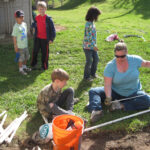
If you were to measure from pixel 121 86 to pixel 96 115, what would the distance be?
0.78 meters

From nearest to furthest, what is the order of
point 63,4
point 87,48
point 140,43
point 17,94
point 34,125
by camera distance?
point 34,125 < point 17,94 < point 87,48 < point 140,43 < point 63,4

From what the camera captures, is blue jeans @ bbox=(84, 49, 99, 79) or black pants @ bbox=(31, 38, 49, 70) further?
black pants @ bbox=(31, 38, 49, 70)

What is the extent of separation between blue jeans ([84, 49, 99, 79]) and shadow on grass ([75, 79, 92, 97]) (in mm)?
166

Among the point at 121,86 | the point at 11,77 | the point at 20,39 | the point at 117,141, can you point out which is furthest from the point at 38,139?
the point at 20,39

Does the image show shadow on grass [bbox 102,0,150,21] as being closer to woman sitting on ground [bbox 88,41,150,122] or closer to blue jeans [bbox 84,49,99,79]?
blue jeans [bbox 84,49,99,79]

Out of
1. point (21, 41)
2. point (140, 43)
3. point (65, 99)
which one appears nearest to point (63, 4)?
point (140, 43)

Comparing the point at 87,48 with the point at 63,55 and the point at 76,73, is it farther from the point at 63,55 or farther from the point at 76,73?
the point at 63,55

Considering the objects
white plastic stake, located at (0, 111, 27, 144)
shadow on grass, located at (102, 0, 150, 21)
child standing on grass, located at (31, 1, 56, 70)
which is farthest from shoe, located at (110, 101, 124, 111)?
shadow on grass, located at (102, 0, 150, 21)

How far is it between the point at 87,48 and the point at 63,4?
2494cm

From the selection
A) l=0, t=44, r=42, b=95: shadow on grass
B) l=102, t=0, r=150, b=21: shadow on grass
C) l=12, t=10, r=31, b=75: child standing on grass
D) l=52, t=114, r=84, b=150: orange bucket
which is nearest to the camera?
l=52, t=114, r=84, b=150: orange bucket

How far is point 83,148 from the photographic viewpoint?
3.61 m

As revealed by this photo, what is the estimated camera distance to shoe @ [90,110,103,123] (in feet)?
13.7

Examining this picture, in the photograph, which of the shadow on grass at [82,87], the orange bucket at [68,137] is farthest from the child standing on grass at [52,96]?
the shadow on grass at [82,87]

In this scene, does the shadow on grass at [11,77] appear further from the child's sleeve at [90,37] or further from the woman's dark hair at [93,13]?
the woman's dark hair at [93,13]
